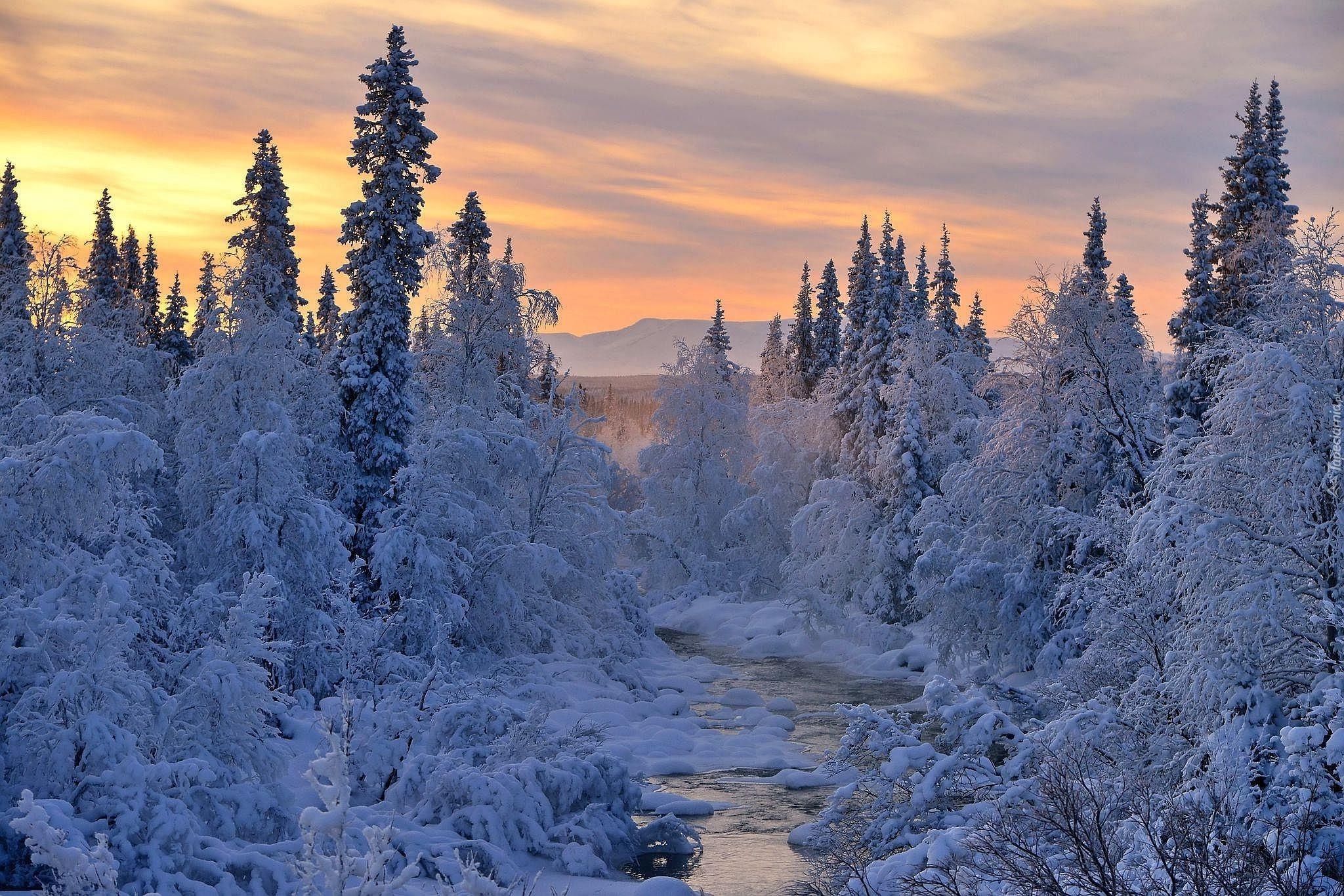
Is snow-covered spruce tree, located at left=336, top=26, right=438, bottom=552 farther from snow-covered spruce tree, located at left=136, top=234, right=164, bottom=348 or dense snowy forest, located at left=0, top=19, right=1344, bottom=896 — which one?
snow-covered spruce tree, located at left=136, top=234, right=164, bottom=348

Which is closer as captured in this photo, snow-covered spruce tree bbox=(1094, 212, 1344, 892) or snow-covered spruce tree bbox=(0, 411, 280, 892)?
snow-covered spruce tree bbox=(0, 411, 280, 892)

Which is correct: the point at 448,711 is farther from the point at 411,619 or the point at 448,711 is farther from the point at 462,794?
the point at 411,619

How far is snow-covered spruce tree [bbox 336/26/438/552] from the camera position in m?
27.8

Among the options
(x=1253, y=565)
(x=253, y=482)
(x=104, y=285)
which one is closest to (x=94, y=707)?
(x=253, y=482)

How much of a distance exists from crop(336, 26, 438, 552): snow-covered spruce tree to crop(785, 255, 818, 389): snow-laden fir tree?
37.3m

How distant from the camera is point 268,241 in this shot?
30.3m

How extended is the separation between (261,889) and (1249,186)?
29384 mm

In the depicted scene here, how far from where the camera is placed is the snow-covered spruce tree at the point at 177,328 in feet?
144

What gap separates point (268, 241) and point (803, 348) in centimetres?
3975

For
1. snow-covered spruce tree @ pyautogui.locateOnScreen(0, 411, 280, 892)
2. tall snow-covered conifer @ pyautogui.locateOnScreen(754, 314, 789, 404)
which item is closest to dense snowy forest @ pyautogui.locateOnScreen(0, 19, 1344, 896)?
snow-covered spruce tree @ pyautogui.locateOnScreen(0, 411, 280, 892)

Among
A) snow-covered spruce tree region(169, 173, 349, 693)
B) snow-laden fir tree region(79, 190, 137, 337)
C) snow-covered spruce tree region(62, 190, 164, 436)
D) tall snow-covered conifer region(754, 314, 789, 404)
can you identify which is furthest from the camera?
tall snow-covered conifer region(754, 314, 789, 404)

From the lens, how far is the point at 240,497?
79.7ft

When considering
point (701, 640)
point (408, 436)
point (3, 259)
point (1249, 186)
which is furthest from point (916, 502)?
point (3, 259)

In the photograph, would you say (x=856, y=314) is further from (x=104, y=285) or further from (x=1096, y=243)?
(x=104, y=285)
